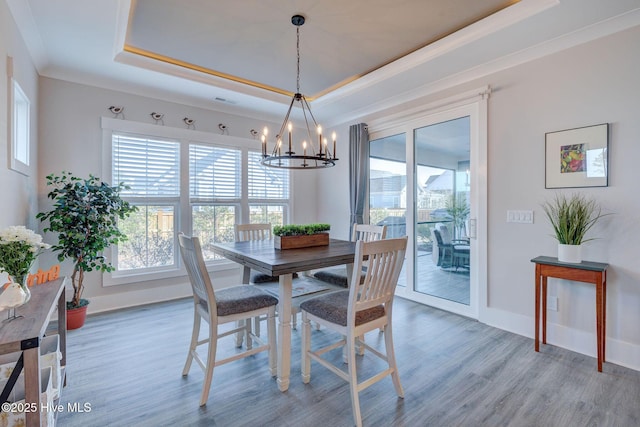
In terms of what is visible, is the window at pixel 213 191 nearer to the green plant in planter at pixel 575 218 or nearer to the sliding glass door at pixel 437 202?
the sliding glass door at pixel 437 202

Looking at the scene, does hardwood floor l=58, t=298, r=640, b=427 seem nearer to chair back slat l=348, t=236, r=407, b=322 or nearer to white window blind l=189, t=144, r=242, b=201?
chair back slat l=348, t=236, r=407, b=322

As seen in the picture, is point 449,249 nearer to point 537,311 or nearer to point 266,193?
point 537,311

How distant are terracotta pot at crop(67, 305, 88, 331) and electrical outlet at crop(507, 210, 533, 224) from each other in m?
4.36

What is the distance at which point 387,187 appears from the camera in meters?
4.28

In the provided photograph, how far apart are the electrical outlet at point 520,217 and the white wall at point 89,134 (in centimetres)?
393

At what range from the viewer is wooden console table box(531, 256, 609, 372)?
2223mm

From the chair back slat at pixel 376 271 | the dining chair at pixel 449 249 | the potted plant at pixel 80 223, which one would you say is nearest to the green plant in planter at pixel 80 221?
the potted plant at pixel 80 223

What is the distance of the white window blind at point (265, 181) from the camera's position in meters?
4.65

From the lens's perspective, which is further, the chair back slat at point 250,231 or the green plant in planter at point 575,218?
the chair back slat at point 250,231

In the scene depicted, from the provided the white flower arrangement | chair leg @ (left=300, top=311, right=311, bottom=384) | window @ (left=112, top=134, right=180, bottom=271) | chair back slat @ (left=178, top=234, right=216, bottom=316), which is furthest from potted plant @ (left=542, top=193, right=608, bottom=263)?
window @ (left=112, top=134, right=180, bottom=271)

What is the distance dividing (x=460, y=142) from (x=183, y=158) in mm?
3475

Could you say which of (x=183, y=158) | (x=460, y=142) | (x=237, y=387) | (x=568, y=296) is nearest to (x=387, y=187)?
(x=460, y=142)

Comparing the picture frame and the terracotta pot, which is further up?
the picture frame

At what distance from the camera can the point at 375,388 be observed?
2.05 meters
